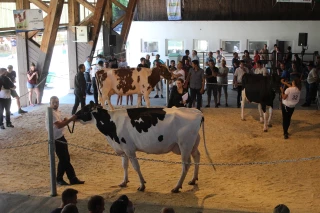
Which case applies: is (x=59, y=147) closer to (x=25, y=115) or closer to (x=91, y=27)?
(x=25, y=115)

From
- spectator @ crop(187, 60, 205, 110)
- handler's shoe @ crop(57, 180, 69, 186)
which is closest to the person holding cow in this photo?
spectator @ crop(187, 60, 205, 110)

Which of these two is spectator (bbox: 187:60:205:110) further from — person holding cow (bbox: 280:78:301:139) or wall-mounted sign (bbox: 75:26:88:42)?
wall-mounted sign (bbox: 75:26:88:42)

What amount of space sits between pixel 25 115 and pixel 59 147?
24.2 ft

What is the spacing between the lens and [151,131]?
7.98 metres

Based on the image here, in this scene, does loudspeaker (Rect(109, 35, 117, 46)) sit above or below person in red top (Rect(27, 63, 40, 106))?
above

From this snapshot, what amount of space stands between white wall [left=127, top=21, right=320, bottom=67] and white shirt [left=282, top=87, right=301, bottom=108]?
1659 cm

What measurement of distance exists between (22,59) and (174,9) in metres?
13.2

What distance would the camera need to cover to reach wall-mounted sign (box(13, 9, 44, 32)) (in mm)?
16234

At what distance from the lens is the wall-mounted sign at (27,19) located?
1623 cm

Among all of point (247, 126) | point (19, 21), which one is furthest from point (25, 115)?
point (247, 126)

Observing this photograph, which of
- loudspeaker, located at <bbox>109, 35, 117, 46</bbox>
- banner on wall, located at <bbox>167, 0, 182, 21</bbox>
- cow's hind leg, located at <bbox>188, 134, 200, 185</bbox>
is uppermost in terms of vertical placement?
banner on wall, located at <bbox>167, 0, 182, 21</bbox>

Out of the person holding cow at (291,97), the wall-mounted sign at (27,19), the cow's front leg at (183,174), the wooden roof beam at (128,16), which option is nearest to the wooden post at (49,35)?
the wall-mounted sign at (27,19)

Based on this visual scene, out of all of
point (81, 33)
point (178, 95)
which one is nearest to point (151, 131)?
point (178, 95)

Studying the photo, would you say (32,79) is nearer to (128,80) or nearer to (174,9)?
(128,80)
